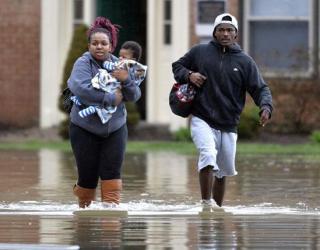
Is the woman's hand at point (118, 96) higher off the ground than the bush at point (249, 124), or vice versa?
the woman's hand at point (118, 96)

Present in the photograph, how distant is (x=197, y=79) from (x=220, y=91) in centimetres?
26

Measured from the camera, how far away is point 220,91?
12125mm

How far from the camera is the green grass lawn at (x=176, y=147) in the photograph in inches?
831

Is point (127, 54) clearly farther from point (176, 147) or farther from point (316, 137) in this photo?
point (316, 137)

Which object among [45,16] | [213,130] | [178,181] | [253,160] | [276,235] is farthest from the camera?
[45,16]

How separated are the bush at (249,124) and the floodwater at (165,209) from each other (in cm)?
375

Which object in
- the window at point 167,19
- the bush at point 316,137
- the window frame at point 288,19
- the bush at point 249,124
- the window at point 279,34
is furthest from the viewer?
the window at point 167,19

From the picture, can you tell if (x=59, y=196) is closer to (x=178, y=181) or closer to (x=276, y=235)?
(x=178, y=181)

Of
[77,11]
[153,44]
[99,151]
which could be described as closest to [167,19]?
[153,44]

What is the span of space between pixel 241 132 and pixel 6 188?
9.15m

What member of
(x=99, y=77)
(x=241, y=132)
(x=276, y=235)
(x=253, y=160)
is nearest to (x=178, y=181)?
(x=253, y=160)

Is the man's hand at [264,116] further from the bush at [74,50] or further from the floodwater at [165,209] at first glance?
the bush at [74,50]

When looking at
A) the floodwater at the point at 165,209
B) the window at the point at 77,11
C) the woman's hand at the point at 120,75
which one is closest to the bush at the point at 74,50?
the window at the point at 77,11

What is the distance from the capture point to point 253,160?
19500 millimetres
